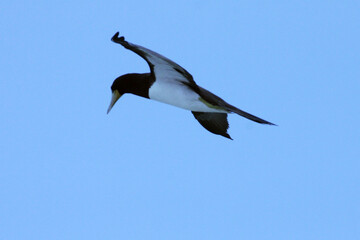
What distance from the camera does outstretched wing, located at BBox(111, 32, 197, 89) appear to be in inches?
308

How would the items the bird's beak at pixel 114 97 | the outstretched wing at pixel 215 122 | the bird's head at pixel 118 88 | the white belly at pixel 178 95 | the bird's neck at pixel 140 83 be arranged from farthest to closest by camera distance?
1. the outstretched wing at pixel 215 122
2. the bird's beak at pixel 114 97
3. the bird's head at pixel 118 88
4. the bird's neck at pixel 140 83
5. the white belly at pixel 178 95

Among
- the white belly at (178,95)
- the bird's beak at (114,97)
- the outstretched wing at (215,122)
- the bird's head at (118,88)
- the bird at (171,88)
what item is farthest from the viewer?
the outstretched wing at (215,122)

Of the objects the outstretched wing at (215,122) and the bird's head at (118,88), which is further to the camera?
the outstretched wing at (215,122)

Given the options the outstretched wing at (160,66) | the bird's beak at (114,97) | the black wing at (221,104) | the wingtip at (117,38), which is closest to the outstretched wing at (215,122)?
the black wing at (221,104)

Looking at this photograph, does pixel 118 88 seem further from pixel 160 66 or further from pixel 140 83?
pixel 160 66

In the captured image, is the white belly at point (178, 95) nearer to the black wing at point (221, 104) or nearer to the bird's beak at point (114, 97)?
the black wing at point (221, 104)

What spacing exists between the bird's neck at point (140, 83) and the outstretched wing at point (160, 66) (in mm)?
249

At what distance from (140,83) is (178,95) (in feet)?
2.16

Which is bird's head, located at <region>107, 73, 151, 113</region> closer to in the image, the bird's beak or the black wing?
the bird's beak

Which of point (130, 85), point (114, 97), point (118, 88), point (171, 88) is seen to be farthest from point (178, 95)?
point (114, 97)

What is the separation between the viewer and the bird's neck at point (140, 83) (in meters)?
9.06

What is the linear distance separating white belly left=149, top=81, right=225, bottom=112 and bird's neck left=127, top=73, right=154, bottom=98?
5.4 inches

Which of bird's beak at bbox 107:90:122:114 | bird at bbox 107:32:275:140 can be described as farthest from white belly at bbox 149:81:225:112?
bird's beak at bbox 107:90:122:114

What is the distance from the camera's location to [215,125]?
10117 mm
